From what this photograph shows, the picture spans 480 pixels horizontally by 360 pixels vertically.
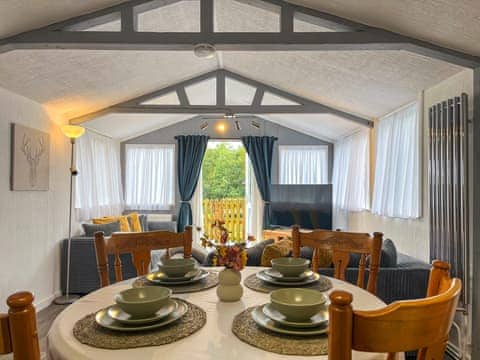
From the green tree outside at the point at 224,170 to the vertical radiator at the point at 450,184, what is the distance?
17.4 feet

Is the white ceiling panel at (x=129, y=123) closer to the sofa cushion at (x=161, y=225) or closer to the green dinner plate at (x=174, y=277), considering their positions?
the sofa cushion at (x=161, y=225)

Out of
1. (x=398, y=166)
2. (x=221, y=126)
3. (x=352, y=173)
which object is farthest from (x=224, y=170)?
(x=398, y=166)

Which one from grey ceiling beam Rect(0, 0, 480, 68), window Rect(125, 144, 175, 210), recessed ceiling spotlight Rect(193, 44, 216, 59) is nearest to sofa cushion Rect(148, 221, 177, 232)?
window Rect(125, 144, 175, 210)

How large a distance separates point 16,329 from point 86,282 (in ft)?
14.7

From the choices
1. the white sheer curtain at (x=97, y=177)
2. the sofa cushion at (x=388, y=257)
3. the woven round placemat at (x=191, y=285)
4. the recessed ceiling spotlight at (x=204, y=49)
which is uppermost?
the recessed ceiling spotlight at (x=204, y=49)

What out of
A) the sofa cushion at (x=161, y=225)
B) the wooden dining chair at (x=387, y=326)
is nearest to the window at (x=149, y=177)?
the sofa cushion at (x=161, y=225)

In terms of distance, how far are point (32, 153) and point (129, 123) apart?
2.75m

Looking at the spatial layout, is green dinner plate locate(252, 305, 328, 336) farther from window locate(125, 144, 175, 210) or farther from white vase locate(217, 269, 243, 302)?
window locate(125, 144, 175, 210)

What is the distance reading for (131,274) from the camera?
185 inches

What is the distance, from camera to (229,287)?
1504 mm

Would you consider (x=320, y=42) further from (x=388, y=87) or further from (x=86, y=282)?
(x=86, y=282)

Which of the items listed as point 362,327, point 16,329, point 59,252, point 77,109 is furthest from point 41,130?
point 362,327

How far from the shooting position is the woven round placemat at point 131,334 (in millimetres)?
1080

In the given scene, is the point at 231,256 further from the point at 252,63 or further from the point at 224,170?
the point at 224,170
